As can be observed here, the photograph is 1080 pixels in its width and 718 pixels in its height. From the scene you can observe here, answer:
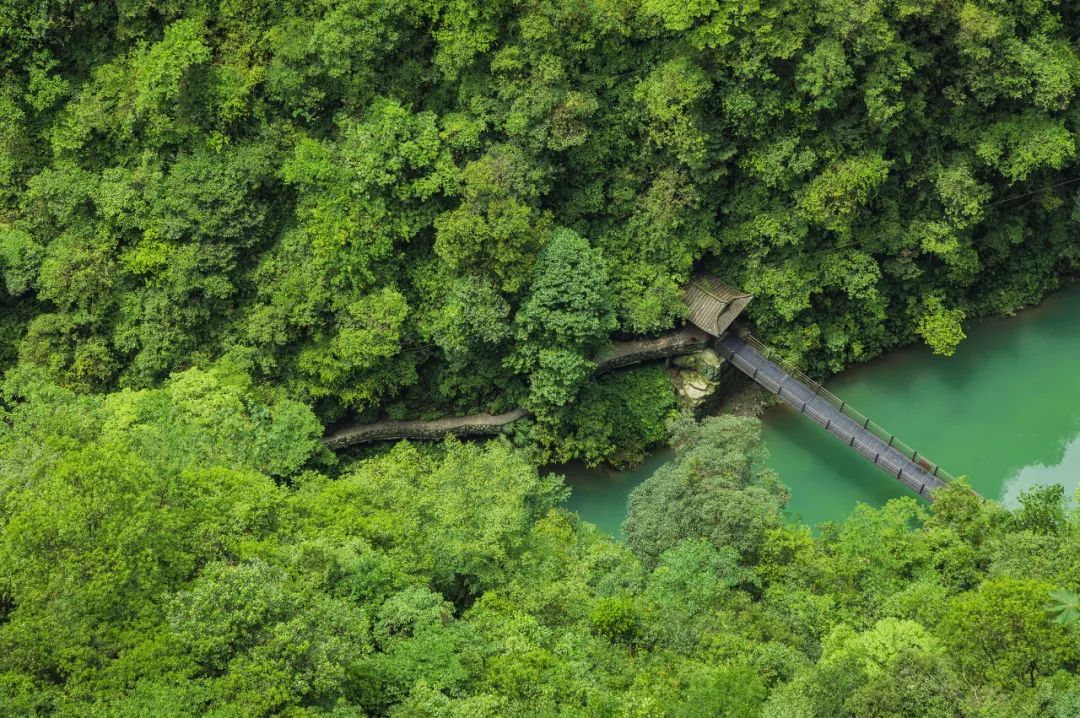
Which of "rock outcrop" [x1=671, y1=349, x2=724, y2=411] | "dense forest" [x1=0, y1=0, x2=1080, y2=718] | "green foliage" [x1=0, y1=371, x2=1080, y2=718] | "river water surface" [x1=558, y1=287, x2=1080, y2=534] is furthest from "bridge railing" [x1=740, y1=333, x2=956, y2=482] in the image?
"green foliage" [x1=0, y1=371, x2=1080, y2=718]

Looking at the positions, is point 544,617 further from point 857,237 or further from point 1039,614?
point 857,237

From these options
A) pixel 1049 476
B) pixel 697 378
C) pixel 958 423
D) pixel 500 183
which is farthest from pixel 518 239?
pixel 1049 476

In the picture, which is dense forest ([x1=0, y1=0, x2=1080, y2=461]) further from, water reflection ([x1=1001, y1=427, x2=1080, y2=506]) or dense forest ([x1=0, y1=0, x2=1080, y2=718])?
water reflection ([x1=1001, y1=427, x2=1080, y2=506])

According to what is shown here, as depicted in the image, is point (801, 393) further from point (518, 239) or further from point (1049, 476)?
point (518, 239)

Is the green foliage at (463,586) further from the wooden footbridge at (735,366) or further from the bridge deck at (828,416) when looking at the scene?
the bridge deck at (828,416)

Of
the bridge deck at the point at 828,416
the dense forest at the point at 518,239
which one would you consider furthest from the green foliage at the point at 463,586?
the bridge deck at the point at 828,416
